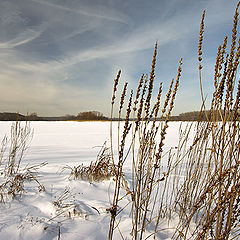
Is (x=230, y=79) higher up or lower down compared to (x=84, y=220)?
higher up

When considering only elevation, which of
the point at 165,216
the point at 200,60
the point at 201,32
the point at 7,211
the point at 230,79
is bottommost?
the point at 165,216

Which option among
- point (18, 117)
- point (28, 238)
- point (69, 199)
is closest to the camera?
point (28, 238)

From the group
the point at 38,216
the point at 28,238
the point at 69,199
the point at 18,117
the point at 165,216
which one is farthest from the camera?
the point at 18,117

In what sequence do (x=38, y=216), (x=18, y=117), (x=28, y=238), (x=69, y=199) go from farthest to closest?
(x=18, y=117) → (x=69, y=199) → (x=38, y=216) → (x=28, y=238)

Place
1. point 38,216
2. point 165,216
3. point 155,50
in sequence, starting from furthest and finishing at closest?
point 165,216 → point 38,216 → point 155,50

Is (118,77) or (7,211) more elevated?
(118,77)

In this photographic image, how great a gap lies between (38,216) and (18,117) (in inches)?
87.7

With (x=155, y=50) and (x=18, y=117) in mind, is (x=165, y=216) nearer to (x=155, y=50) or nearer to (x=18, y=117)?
(x=155, y=50)

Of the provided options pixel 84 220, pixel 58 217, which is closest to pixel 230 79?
pixel 84 220

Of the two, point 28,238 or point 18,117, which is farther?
point 18,117

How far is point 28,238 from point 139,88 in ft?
4.78

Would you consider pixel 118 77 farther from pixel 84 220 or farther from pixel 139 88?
pixel 84 220

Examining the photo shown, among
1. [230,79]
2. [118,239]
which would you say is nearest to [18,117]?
[118,239]

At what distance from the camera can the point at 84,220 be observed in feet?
5.35
